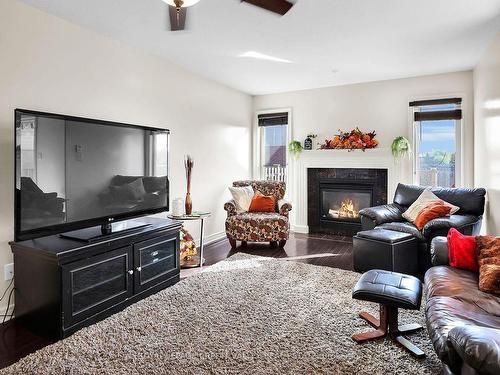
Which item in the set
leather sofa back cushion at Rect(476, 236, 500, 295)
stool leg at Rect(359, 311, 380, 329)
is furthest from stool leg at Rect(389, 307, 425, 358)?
leather sofa back cushion at Rect(476, 236, 500, 295)

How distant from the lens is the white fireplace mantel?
5.04 metres

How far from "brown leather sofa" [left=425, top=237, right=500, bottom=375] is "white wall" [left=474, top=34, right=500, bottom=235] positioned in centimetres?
155

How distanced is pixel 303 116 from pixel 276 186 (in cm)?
152

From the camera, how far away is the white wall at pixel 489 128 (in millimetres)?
3340

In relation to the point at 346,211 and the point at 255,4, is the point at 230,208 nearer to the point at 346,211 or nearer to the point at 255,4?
the point at 346,211

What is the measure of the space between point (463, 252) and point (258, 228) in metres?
2.61

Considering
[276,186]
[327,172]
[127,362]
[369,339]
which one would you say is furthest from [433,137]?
[127,362]

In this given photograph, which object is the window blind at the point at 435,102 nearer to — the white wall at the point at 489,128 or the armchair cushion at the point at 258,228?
the white wall at the point at 489,128

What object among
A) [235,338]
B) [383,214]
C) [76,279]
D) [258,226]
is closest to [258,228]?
[258,226]

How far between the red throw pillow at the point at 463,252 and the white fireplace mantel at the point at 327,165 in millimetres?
2725

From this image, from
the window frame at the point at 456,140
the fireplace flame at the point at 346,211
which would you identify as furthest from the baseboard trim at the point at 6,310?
the window frame at the point at 456,140

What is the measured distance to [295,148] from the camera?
224 inches

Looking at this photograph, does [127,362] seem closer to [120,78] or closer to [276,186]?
[120,78]

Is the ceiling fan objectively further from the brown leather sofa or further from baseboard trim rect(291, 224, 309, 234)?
baseboard trim rect(291, 224, 309, 234)
